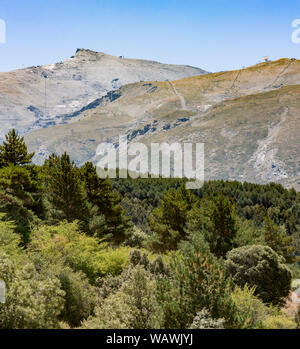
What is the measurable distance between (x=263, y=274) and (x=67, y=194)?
2480 cm

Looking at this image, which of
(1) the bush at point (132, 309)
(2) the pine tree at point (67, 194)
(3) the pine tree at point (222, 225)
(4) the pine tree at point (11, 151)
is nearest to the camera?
(1) the bush at point (132, 309)

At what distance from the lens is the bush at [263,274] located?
35.6m

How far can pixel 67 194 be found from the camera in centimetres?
4425

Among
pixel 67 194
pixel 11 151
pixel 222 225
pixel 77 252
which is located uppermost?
pixel 11 151

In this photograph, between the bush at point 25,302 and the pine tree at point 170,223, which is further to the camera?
the pine tree at point 170,223

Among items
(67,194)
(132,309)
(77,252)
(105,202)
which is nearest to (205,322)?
(132,309)

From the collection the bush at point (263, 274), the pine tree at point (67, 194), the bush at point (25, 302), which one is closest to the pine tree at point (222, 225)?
the bush at point (263, 274)

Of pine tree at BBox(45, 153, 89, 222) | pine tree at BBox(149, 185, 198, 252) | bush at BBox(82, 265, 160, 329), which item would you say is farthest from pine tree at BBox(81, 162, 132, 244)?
bush at BBox(82, 265, 160, 329)

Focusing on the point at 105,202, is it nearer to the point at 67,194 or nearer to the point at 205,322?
the point at 67,194

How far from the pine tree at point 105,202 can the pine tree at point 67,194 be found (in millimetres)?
2669

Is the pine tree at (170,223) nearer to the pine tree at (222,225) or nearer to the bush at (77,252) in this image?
the pine tree at (222,225)

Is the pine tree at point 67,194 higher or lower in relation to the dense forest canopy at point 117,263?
higher

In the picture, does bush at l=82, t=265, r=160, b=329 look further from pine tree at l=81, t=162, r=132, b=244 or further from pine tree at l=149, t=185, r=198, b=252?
pine tree at l=149, t=185, r=198, b=252

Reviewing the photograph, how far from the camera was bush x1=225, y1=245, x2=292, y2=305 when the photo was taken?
117 feet
